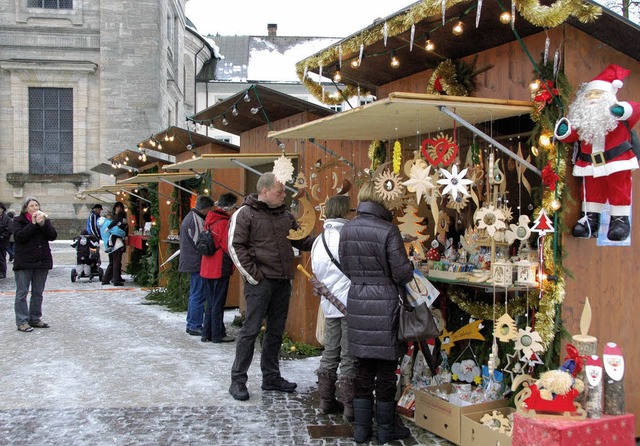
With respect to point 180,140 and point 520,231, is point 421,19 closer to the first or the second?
point 520,231

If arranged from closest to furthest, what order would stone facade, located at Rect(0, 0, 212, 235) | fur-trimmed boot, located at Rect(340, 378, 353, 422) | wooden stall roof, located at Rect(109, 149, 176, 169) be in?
fur-trimmed boot, located at Rect(340, 378, 353, 422)
wooden stall roof, located at Rect(109, 149, 176, 169)
stone facade, located at Rect(0, 0, 212, 235)

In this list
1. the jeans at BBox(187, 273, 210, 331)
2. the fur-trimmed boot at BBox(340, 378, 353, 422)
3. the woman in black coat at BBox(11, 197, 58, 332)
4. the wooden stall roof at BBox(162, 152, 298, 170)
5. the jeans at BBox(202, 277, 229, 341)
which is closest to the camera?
the fur-trimmed boot at BBox(340, 378, 353, 422)

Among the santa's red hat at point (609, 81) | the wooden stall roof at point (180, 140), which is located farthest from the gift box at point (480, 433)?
the wooden stall roof at point (180, 140)

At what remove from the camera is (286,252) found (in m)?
6.00

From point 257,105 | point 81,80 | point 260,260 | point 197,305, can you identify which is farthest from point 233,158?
point 81,80

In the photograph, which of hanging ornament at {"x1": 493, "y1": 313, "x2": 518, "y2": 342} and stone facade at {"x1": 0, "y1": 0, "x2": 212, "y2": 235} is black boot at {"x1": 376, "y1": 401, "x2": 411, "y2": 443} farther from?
stone facade at {"x1": 0, "y1": 0, "x2": 212, "y2": 235}

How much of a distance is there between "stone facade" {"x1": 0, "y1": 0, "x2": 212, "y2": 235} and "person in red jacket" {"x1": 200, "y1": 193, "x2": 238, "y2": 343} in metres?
19.5

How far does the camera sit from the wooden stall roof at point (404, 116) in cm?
430

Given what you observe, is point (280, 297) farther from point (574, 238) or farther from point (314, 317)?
point (574, 238)

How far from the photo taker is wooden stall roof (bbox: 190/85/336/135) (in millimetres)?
7758

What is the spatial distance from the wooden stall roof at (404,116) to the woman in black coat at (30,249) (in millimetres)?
4148

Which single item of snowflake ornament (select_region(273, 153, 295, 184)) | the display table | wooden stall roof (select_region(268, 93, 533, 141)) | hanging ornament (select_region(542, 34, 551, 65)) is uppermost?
hanging ornament (select_region(542, 34, 551, 65))

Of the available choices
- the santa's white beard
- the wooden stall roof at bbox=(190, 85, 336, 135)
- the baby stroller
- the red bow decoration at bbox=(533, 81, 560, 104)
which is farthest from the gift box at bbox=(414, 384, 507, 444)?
the baby stroller

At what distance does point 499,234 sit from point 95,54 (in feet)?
84.0
